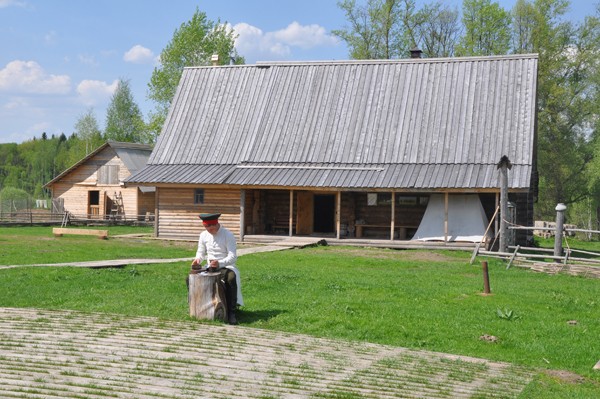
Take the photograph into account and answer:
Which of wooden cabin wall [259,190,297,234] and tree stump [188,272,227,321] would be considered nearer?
tree stump [188,272,227,321]

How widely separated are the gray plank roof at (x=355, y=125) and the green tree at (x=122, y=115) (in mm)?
44665

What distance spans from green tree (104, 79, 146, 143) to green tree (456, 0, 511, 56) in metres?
37.6

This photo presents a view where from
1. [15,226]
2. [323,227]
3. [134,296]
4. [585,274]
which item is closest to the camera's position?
[134,296]

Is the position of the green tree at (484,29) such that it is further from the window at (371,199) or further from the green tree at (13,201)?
the green tree at (13,201)

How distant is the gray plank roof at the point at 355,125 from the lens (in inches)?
1270

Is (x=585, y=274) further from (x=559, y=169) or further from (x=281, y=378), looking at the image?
(x=559, y=169)

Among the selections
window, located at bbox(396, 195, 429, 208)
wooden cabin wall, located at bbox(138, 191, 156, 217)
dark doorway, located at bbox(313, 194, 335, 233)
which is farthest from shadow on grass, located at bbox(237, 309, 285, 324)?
wooden cabin wall, located at bbox(138, 191, 156, 217)

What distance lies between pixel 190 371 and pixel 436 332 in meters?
4.85

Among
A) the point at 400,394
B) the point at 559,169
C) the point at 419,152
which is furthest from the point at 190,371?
the point at 559,169

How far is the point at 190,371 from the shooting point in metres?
9.12

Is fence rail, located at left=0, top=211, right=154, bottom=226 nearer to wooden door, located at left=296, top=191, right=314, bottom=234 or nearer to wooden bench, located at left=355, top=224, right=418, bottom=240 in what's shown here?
wooden door, located at left=296, top=191, right=314, bottom=234

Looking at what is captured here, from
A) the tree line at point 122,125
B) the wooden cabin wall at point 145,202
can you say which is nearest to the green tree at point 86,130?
the tree line at point 122,125

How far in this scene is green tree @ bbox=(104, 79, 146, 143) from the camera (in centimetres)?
8281

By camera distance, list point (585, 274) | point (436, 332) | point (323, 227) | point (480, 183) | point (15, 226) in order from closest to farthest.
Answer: point (436, 332) → point (585, 274) → point (480, 183) → point (323, 227) → point (15, 226)
